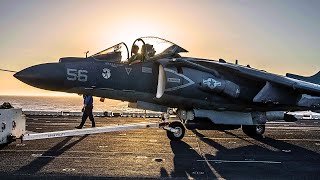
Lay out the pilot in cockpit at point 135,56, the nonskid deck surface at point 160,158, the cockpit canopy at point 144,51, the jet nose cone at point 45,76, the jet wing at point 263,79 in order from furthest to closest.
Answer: the jet wing at point 263,79 < the pilot in cockpit at point 135,56 < the cockpit canopy at point 144,51 < the jet nose cone at point 45,76 < the nonskid deck surface at point 160,158

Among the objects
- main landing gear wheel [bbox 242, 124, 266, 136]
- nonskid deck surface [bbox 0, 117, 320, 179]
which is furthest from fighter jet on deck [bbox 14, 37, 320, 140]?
main landing gear wheel [bbox 242, 124, 266, 136]

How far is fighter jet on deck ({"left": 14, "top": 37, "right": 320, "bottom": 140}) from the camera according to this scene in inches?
494

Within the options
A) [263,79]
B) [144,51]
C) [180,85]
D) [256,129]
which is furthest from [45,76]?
[256,129]

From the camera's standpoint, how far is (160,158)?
1027 centimetres

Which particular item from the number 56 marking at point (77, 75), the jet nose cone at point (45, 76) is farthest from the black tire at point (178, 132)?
the jet nose cone at point (45, 76)

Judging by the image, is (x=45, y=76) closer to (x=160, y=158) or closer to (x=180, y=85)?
(x=160, y=158)

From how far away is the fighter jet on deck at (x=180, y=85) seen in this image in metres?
12.5

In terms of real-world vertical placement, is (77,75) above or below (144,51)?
below

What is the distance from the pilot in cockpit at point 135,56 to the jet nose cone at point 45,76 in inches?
104

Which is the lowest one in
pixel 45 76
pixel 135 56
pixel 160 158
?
pixel 160 158

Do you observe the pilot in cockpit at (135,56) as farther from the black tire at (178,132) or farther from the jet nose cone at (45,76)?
the black tire at (178,132)

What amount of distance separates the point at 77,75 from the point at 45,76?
111 cm

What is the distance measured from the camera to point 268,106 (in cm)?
1469

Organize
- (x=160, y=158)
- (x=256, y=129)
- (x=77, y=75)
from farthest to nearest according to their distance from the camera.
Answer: (x=256, y=129) < (x=77, y=75) < (x=160, y=158)
